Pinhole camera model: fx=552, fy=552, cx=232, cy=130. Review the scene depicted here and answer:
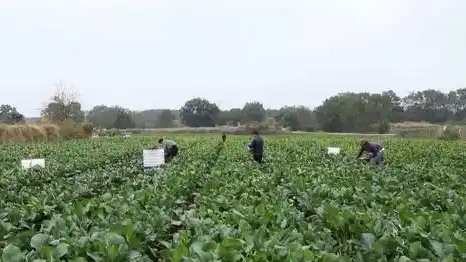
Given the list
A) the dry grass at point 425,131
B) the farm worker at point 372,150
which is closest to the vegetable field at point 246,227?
the farm worker at point 372,150

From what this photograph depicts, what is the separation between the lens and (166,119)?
99.2 metres

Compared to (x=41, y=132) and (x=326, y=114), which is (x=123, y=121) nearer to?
(x=326, y=114)

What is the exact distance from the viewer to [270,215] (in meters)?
5.75

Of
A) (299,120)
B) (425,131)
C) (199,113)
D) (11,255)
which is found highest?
(199,113)

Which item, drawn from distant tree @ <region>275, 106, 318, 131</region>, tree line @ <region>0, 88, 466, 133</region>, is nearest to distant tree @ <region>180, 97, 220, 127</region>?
tree line @ <region>0, 88, 466, 133</region>

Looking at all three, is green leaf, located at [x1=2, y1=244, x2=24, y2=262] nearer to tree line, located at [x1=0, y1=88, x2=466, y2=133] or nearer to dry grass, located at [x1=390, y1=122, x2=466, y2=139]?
dry grass, located at [x1=390, y1=122, x2=466, y2=139]

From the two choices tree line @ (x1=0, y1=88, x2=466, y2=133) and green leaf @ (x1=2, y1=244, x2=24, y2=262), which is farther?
tree line @ (x1=0, y1=88, x2=466, y2=133)

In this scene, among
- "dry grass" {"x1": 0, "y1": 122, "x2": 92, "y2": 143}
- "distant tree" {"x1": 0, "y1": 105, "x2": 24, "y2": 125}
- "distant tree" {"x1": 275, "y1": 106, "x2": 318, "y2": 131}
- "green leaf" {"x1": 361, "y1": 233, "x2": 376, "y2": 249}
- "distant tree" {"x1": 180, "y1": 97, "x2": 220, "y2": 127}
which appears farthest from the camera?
"distant tree" {"x1": 180, "y1": 97, "x2": 220, "y2": 127}

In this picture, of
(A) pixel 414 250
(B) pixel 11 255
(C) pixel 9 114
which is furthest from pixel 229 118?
(B) pixel 11 255

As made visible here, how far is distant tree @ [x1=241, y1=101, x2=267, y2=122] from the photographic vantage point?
305 feet

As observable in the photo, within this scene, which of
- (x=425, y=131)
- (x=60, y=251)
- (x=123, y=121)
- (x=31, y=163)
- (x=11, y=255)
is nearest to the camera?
(x=11, y=255)

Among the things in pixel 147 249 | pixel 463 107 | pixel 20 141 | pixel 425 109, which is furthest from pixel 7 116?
pixel 147 249

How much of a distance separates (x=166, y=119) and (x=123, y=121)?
10401 mm

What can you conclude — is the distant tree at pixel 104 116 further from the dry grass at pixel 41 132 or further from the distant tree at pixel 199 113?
the dry grass at pixel 41 132
